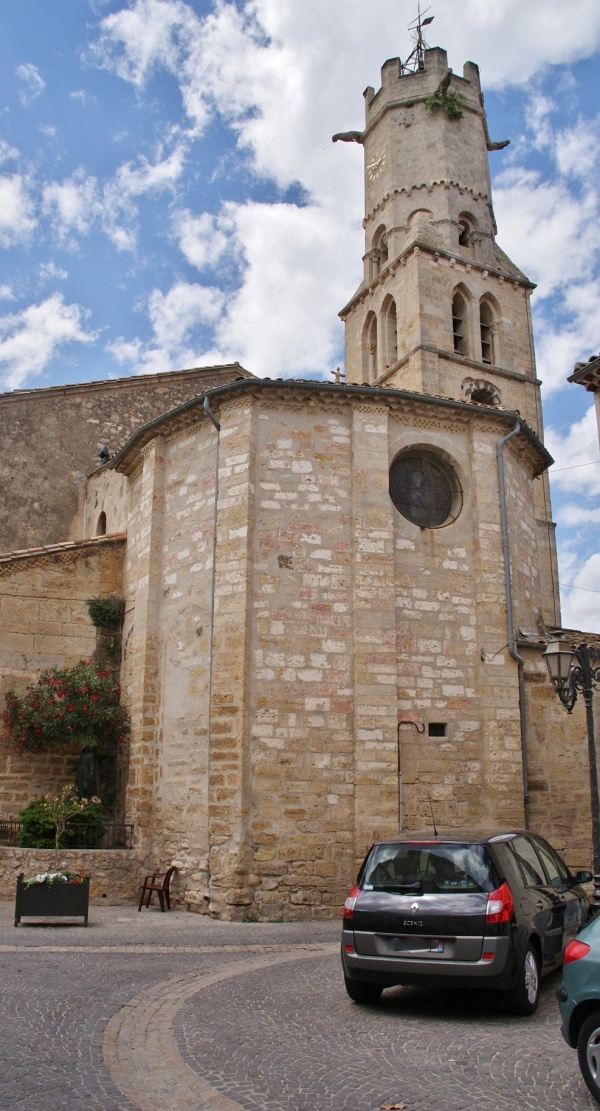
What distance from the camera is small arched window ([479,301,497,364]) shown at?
2944 centimetres

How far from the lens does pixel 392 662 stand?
Result: 42.2ft

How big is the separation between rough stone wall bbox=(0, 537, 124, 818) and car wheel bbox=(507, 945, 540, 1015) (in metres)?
10.2

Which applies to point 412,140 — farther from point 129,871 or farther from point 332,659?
point 129,871

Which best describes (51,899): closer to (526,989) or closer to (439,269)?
(526,989)

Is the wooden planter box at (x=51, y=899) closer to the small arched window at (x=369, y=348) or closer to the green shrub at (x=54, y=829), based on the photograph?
the green shrub at (x=54, y=829)

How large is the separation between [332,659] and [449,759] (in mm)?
2296

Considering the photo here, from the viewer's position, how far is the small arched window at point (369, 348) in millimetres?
30656

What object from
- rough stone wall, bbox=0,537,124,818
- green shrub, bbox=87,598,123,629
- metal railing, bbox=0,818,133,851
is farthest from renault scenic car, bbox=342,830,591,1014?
green shrub, bbox=87,598,123,629

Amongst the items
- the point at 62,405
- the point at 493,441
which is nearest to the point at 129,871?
the point at 493,441

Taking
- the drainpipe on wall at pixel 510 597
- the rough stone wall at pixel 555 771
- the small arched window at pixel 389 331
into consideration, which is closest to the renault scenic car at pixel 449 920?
the drainpipe on wall at pixel 510 597

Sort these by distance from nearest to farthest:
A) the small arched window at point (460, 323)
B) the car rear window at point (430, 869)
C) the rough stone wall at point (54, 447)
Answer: the car rear window at point (430, 869), the rough stone wall at point (54, 447), the small arched window at point (460, 323)

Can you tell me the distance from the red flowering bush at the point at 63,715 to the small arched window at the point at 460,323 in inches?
734

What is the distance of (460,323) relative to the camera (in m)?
29.3

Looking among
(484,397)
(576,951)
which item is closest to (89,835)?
(576,951)
